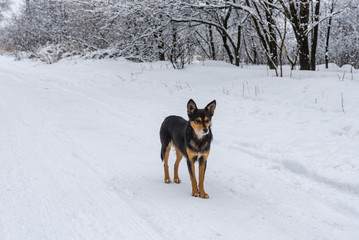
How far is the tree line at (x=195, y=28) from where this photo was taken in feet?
38.2

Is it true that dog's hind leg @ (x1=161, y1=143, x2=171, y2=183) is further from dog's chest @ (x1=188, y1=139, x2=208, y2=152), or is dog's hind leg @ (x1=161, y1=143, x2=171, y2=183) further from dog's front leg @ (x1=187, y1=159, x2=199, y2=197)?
dog's chest @ (x1=188, y1=139, x2=208, y2=152)

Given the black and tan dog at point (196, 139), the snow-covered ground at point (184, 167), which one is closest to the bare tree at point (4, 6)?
the snow-covered ground at point (184, 167)

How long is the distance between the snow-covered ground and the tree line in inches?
95.8

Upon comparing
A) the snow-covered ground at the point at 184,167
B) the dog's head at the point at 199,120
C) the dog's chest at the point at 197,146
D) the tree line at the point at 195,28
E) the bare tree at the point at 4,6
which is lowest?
the snow-covered ground at the point at 184,167

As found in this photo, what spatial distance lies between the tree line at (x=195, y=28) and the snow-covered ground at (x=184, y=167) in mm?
2433

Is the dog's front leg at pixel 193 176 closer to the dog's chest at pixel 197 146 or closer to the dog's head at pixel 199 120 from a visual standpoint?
the dog's chest at pixel 197 146

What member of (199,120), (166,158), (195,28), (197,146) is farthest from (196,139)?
(195,28)

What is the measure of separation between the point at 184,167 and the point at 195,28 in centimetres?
1588

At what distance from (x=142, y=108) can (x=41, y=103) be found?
330cm

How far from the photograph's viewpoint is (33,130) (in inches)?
268

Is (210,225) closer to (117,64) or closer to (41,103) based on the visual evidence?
(41,103)

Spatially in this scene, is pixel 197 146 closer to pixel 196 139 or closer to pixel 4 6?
pixel 196 139

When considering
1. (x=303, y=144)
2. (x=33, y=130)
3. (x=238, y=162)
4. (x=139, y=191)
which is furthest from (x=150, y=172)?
(x=33, y=130)

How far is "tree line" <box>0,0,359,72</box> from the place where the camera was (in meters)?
11.7
